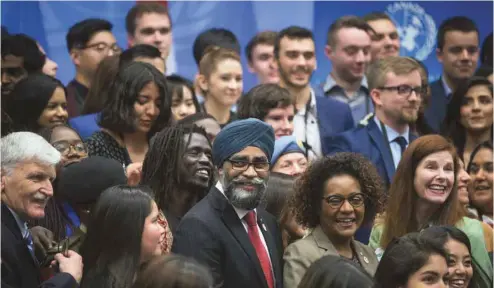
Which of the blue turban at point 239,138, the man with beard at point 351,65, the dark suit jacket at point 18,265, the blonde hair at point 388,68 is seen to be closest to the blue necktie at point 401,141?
the blonde hair at point 388,68

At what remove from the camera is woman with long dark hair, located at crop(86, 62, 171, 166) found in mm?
10320

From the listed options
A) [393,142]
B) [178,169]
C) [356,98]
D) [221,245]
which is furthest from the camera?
[356,98]

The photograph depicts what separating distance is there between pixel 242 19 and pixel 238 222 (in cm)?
501

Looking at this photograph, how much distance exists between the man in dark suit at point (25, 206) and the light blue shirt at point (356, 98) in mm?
4547

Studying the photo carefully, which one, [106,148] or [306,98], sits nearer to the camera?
[106,148]

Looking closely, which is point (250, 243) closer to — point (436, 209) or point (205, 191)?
point (205, 191)

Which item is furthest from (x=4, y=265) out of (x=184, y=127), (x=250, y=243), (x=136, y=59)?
(x=136, y=59)

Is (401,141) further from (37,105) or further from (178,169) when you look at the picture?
(37,105)

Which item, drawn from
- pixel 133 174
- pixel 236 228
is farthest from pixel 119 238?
pixel 133 174

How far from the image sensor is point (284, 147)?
1046 cm

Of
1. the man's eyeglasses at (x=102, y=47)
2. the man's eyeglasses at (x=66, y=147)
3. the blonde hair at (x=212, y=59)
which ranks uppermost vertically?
the man's eyeglasses at (x=102, y=47)

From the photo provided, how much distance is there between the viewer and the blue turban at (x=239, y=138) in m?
8.75

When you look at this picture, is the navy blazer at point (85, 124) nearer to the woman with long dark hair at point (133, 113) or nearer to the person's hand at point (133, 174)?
the woman with long dark hair at point (133, 113)

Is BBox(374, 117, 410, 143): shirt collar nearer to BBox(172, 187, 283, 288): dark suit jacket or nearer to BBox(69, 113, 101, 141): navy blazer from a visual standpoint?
BBox(69, 113, 101, 141): navy blazer
